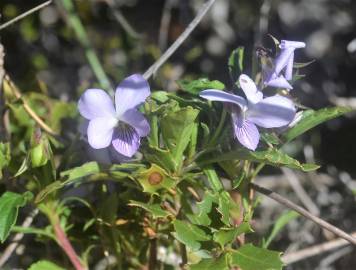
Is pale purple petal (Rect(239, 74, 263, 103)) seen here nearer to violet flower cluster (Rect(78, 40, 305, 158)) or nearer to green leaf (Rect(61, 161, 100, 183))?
violet flower cluster (Rect(78, 40, 305, 158))

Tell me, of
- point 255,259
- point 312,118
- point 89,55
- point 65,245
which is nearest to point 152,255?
point 65,245

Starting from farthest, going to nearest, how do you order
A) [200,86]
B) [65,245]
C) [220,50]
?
[220,50] → [65,245] → [200,86]

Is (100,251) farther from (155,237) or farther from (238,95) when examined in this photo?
(238,95)

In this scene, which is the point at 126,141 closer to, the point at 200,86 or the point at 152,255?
the point at 200,86

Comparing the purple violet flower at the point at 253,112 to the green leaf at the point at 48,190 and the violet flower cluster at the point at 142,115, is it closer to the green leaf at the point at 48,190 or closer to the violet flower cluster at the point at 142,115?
the violet flower cluster at the point at 142,115

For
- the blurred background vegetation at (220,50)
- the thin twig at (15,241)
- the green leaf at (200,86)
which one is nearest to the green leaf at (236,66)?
the green leaf at (200,86)

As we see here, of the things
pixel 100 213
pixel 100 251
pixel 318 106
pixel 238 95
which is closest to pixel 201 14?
pixel 238 95
